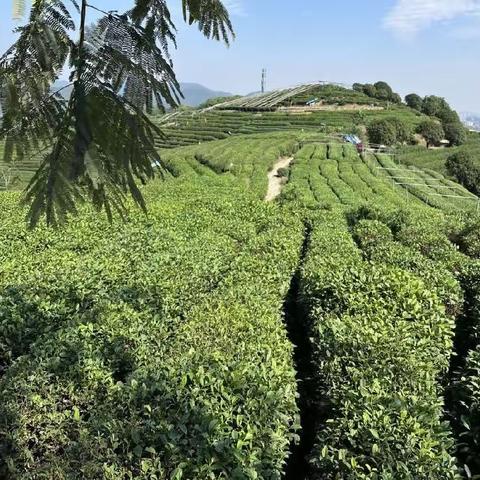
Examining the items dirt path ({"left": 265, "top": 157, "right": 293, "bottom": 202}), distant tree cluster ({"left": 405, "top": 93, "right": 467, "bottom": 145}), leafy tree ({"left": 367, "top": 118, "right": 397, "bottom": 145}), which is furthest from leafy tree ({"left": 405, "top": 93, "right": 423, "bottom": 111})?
dirt path ({"left": 265, "top": 157, "right": 293, "bottom": 202})

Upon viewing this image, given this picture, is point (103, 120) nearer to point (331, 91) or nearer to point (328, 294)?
point (328, 294)

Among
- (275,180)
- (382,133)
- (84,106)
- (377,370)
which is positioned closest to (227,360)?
(377,370)

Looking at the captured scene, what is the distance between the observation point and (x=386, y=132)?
76.4m

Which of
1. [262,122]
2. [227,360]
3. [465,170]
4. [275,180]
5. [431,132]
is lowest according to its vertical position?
[275,180]

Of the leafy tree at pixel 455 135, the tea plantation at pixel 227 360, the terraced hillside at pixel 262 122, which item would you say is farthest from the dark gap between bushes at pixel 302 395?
the leafy tree at pixel 455 135

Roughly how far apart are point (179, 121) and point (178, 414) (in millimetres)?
90544

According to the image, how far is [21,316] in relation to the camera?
689cm

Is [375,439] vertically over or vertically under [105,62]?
under

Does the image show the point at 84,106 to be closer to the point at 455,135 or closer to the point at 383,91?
the point at 455,135

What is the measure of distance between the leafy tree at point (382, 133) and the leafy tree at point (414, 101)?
47.9 m

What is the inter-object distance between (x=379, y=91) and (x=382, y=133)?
53657 mm

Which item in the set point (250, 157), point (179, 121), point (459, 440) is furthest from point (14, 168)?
point (179, 121)

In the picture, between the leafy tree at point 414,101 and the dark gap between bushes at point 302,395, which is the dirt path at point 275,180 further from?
the leafy tree at point 414,101

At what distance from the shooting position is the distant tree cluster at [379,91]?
123 m
